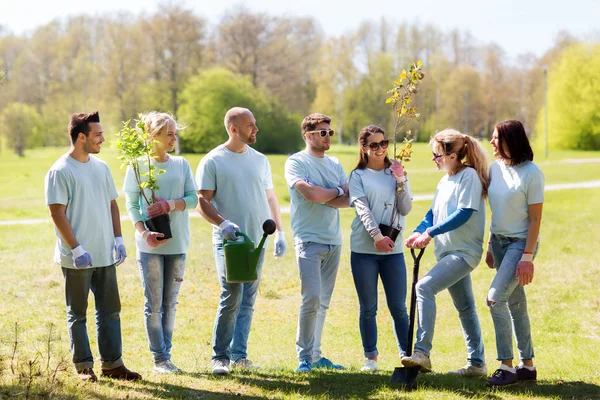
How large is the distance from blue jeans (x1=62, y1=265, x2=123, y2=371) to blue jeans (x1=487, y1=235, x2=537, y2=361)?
281 cm

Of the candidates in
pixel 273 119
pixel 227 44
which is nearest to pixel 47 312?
pixel 273 119

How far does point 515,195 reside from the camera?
5.56 metres

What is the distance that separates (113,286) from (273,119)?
165 ft

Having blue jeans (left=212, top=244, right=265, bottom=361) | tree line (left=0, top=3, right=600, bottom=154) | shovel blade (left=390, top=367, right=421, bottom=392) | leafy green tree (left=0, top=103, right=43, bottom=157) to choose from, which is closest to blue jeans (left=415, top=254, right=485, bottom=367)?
shovel blade (left=390, top=367, right=421, bottom=392)

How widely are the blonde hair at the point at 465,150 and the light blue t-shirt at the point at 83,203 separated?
2533 mm

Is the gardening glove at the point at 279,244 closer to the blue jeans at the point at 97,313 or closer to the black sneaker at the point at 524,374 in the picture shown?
the blue jeans at the point at 97,313

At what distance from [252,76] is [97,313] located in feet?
184

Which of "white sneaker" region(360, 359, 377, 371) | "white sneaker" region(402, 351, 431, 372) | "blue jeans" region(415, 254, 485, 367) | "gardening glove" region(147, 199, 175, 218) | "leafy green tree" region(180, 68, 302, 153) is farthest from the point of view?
"leafy green tree" region(180, 68, 302, 153)

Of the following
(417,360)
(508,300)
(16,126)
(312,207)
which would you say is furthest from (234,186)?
(16,126)

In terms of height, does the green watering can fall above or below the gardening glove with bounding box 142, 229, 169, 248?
below

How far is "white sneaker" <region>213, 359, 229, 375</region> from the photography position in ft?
19.9

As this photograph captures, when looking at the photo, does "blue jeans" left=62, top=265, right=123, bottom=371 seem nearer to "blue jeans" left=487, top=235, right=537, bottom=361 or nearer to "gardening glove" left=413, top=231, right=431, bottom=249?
"gardening glove" left=413, top=231, right=431, bottom=249

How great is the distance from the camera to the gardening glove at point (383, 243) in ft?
19.2

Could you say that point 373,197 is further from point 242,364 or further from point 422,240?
point 242,364
